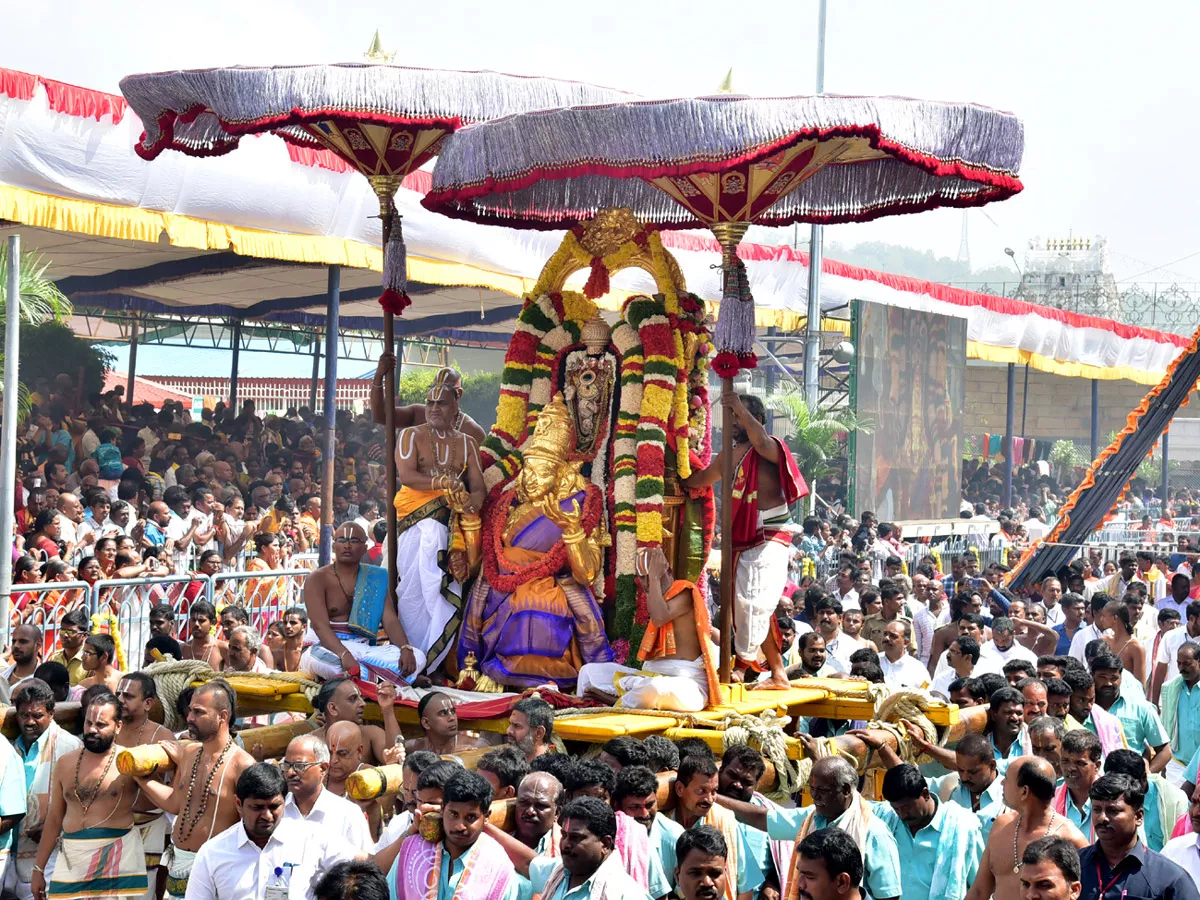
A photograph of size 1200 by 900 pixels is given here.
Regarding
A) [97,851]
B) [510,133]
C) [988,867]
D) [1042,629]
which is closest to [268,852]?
[97,851]

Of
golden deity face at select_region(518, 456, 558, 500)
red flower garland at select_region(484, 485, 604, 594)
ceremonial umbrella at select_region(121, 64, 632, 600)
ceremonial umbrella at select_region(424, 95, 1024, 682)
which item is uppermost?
ceremonial umbrella at select_region(121, 64, 632, 600)

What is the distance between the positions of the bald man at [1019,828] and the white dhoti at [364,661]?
12.5 feet

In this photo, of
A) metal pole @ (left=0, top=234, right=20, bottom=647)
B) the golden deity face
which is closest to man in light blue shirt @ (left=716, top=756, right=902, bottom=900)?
the golden deity face

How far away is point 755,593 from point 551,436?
1.40m

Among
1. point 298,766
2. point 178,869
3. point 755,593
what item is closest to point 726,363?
point 755,593

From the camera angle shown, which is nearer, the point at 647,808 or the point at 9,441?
the point at 647,808

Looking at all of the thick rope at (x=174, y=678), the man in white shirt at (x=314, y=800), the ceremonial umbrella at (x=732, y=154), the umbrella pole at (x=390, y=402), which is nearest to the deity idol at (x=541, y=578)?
the umbrella pole at (x=390, y=402)

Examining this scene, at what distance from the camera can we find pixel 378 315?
2389cm

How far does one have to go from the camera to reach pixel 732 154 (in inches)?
285

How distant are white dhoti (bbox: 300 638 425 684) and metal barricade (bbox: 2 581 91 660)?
83.0 inches

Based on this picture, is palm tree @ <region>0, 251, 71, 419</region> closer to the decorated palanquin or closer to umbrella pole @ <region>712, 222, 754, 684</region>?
the decorated palanquin

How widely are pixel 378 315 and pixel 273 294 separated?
3.70 metres

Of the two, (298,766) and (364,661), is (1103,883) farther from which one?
(364,661)

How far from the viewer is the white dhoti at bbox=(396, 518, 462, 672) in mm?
8797
